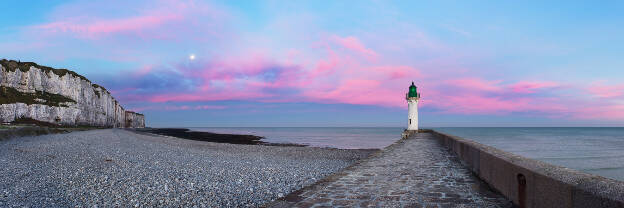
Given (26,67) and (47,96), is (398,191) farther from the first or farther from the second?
(26,67)

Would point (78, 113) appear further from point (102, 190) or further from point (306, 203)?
point (306, 203)

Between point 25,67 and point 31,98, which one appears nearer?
point 31,98

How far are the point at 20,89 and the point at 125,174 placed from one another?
8237cm

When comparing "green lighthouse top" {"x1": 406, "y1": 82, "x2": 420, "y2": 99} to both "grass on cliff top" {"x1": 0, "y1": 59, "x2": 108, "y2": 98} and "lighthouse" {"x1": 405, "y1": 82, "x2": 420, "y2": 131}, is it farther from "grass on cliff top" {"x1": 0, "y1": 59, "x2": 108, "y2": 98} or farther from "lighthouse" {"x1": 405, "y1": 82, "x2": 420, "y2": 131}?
"grass on cliff top" {"x1": 0, "y1": 59, "x2": 108, "y2": 98}

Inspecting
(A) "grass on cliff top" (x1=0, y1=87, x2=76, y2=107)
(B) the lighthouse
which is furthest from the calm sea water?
(A) "grass on cliff top" (x1=0, y1=87, x2=76, y2=107)

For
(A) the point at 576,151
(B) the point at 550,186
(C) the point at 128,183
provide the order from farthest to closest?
(A) the point at 576,151, (C) the point at 128,183, (B) the point at 550,186

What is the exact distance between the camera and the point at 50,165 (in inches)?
476

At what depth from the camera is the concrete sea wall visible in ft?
9.88

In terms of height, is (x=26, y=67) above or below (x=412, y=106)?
above

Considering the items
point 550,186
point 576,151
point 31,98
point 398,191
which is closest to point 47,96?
point 31,98

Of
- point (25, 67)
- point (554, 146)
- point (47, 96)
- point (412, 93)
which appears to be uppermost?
point (25, 67)

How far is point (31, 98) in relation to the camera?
6975 centimetres

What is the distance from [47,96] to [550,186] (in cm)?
9651

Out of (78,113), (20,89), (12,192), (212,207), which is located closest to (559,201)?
(212,207)
